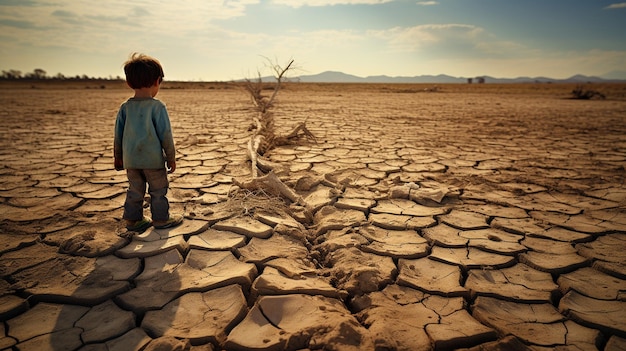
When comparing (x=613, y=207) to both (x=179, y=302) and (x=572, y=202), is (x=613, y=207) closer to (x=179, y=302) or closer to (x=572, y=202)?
(x=572, y=202)

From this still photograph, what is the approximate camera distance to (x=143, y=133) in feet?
5.08

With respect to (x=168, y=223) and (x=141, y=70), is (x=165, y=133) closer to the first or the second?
(x=141, y=70)

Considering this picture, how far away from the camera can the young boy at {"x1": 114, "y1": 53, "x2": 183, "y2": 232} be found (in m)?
1.49

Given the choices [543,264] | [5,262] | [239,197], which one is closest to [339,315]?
[543,264]

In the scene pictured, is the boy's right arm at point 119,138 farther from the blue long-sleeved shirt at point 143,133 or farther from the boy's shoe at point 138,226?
the boy's shoe at point 138,226

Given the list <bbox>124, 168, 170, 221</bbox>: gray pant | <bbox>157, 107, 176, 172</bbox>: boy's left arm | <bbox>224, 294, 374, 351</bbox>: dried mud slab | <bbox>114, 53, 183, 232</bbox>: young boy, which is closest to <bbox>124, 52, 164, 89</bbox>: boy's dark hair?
<bbox>114, 53, 183, 232</bbox>: young boy

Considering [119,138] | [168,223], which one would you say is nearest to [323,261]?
[168,223]

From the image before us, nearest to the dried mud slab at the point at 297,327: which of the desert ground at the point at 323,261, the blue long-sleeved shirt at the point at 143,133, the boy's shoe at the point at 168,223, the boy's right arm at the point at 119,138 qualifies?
the desert ground at the point at 323,261

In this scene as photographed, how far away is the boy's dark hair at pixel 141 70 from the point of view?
57.7 inches

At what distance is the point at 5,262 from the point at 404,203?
6.44 feet

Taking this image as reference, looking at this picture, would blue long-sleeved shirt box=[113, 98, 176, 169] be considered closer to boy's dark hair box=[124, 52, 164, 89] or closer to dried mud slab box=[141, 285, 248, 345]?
boy's dark hair box=[124, 52, 164, 89]

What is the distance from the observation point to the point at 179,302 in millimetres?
1117

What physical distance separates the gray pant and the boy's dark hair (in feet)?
1.37

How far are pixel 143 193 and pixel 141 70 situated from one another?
23.2 inches
